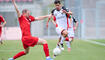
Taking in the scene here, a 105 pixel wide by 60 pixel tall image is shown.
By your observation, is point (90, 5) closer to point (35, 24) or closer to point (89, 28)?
point (89, 28)

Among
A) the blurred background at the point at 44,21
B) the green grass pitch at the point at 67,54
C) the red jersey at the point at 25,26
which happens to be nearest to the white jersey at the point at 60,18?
the green grass pitch at the point at 67,54

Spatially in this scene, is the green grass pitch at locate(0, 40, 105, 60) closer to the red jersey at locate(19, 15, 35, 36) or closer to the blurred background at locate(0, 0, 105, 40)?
the red jersey at locate(19, 15, 35, 36)

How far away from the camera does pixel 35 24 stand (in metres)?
25.6

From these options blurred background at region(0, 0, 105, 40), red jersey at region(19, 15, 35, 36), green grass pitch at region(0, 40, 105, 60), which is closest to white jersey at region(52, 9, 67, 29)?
green grass pitch at region(0, 40, 105, 60)

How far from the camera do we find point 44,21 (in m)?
25.6

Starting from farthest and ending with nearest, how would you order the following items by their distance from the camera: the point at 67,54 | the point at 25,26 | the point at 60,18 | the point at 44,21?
the point at 44,21
the point at 60,18
the point at 67,54
the point at 25,26

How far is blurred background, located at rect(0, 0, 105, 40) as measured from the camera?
80.2ft

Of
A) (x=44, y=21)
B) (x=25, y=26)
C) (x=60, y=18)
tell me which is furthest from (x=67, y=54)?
(x=44, y=21)

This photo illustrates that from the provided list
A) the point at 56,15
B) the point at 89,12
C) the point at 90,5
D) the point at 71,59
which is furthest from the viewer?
the point at 90,5

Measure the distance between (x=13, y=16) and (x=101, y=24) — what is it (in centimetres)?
874

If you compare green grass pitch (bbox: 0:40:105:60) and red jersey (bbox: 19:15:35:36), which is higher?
red jersey (bbox: 19:15:35:36)

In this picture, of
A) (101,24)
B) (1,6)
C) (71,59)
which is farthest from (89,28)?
(71,59)

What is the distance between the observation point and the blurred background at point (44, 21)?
24.5m

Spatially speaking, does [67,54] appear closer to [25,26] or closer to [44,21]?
[25,26]
